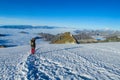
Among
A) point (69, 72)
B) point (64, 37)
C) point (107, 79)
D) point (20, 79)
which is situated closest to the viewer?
point (20, 79)

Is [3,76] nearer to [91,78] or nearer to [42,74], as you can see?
[42,74]

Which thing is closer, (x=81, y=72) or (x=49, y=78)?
(x=49, y=78)

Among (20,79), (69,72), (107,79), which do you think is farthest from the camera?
(69,72)

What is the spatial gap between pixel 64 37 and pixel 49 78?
39.1m

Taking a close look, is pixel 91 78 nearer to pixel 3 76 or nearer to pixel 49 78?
pixel 49 78

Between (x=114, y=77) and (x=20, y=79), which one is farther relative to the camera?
(x=114, y=77)

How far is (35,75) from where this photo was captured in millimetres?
9320

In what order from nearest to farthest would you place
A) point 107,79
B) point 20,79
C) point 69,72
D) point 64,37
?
point 20,79
point 107,79
point 69,72
point 64,37

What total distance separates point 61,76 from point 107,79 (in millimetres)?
2551

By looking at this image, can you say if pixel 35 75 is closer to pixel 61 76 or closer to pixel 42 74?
pixel 42 74

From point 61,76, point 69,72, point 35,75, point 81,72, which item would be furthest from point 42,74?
point 81,72

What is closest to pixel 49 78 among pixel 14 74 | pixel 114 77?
pixel 14 74

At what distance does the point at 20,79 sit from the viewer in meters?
8.52

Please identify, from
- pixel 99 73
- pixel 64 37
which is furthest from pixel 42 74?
pixel 64 37
